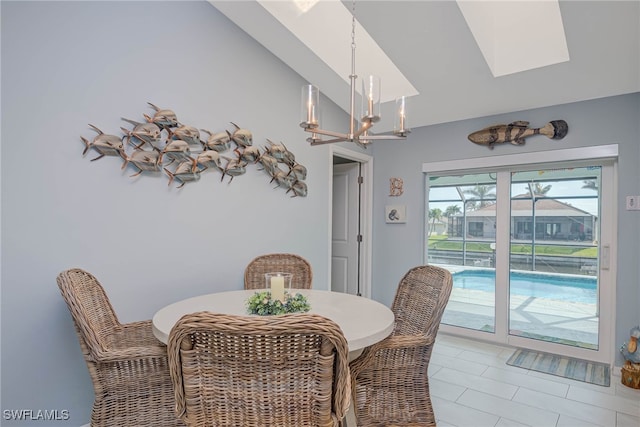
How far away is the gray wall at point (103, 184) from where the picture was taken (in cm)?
175

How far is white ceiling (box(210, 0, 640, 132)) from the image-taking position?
2.28 meters

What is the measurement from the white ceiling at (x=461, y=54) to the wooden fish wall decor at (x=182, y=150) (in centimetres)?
84

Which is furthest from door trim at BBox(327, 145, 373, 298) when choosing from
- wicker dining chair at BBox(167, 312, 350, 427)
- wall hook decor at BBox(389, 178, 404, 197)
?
wicker dining chair at BBox(167, 312, 350, 427)

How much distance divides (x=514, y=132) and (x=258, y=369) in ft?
10.9

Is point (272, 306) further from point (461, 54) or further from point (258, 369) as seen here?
point (461, 54)

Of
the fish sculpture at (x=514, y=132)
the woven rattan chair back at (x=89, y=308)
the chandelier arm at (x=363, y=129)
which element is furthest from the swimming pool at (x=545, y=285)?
the woven rattan chair back at (x=89, y=308)

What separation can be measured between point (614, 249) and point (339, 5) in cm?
314

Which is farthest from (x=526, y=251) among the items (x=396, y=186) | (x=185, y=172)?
(x=185, y=172)

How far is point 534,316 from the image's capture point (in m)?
3.47

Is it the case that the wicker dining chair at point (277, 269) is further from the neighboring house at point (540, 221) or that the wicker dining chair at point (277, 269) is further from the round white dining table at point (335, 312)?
the neighboring house at point (540, 221)

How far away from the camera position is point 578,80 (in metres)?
2.72

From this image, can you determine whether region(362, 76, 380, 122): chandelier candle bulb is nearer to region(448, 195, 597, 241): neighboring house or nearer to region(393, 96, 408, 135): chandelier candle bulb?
region(393, 96, 408, 135): chandelier candle bulb

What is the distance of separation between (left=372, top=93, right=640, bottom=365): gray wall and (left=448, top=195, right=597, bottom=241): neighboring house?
1.16 ft

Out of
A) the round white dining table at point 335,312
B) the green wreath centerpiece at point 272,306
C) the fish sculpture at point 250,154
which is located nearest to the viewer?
the round white dining table at point 335,312
